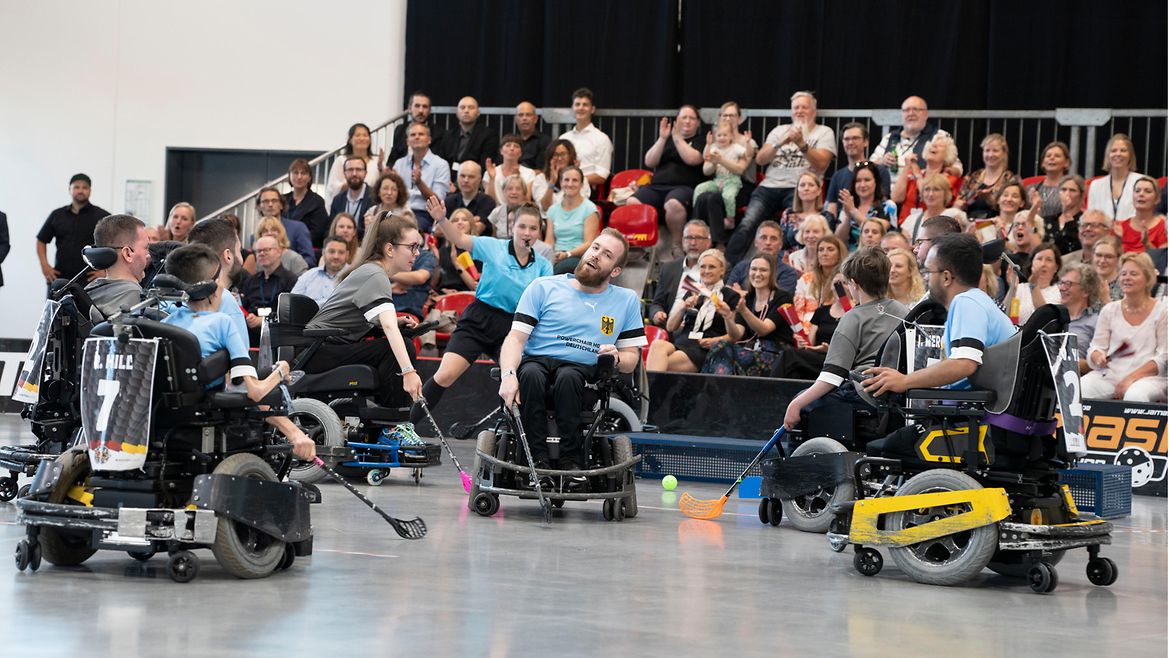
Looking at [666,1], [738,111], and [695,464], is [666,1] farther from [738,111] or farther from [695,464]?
[695,464]

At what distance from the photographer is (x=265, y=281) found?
10781mm

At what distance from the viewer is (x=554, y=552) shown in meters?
5.41

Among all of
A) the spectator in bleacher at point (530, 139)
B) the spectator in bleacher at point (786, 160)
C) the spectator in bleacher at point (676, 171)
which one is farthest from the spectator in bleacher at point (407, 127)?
the spectator in bleacher at point (786, 160)

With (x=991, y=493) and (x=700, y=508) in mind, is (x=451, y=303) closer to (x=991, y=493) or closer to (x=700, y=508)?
(x=700, y=508)

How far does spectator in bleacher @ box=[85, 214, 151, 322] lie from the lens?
18.3 feet

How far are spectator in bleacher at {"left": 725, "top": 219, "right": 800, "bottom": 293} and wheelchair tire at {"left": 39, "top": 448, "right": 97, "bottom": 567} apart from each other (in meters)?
6.06

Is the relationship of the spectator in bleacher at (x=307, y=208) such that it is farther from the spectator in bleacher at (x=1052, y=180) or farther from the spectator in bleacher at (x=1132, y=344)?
the spectator in bleacher at (x=1132, y=344)

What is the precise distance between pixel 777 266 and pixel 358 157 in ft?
13.7

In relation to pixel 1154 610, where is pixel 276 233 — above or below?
above

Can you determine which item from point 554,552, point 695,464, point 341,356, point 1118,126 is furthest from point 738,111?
point 554,552

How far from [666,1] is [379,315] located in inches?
286

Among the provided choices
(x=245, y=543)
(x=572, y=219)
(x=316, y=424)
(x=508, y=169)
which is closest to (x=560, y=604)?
(x=245, y=543)

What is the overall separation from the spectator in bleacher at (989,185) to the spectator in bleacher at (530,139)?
3686 millimetres

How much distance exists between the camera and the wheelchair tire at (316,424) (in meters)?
7.50
